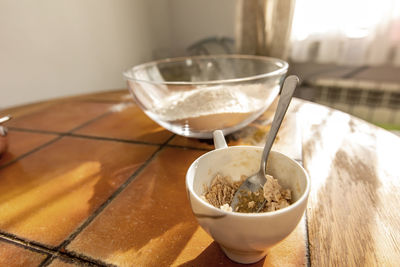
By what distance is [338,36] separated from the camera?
4.80 feet

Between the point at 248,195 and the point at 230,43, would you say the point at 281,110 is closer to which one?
the point at 248,195

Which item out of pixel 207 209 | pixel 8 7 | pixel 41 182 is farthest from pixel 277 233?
pixel 8 7

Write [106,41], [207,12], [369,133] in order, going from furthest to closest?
1. [207,12]
2. [106,41]
3. [369,133]

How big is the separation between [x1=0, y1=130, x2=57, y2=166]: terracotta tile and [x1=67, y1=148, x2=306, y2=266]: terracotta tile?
1.03 feet

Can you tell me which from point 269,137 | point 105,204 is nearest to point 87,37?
point 105,204

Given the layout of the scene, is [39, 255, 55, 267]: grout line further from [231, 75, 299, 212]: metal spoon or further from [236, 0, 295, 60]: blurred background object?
[236, 0, 295, 60]: blurred background object

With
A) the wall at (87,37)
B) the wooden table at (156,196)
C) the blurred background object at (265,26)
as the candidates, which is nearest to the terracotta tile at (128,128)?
the wooden table at (156,196)

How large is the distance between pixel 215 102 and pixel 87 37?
1.53 metres

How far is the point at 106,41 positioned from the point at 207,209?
73.9 inches

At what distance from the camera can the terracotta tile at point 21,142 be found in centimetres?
52

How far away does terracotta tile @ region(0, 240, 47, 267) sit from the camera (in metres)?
0.27

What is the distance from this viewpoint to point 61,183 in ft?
1.35

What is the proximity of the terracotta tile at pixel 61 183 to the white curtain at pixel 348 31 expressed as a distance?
146 centimetres

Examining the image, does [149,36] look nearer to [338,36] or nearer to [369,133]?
[338,36]
